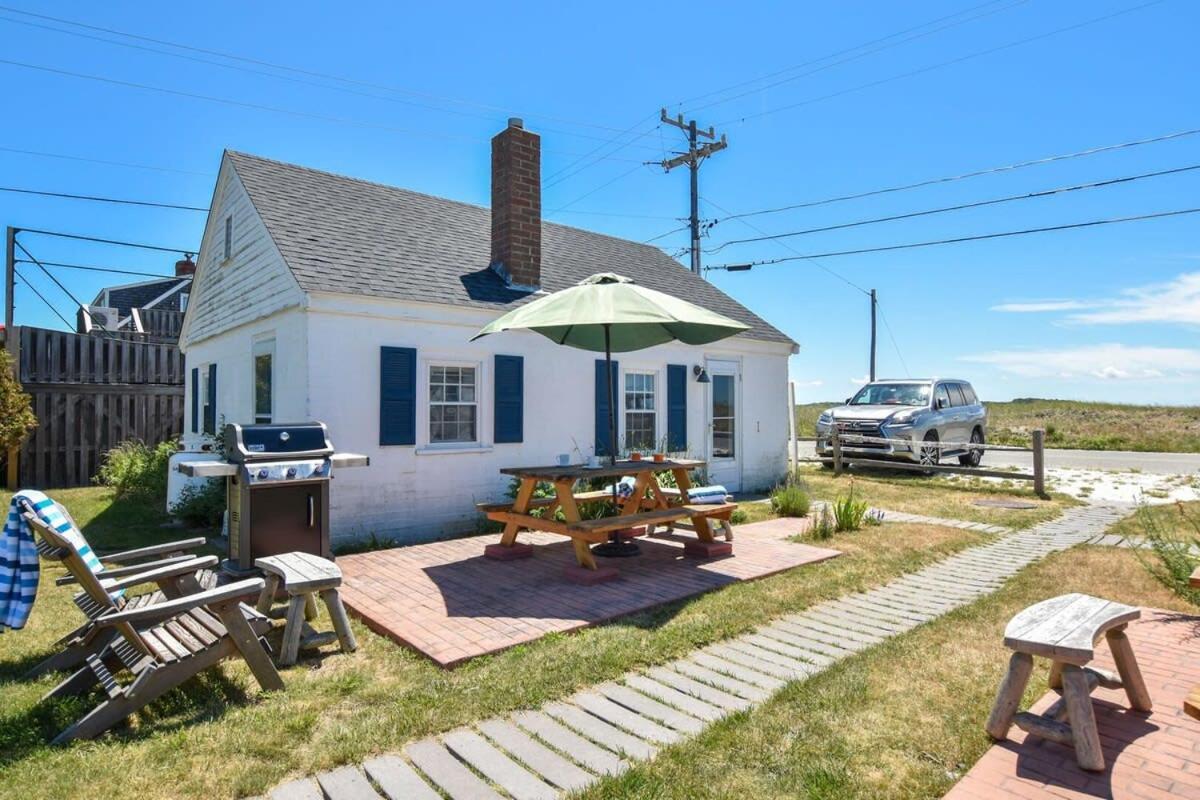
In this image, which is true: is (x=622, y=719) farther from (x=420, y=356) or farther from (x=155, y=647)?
(x=420, y=356)

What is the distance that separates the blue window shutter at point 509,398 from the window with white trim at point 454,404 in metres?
0.30

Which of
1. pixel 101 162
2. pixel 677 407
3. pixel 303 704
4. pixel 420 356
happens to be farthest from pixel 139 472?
pixel 101 162

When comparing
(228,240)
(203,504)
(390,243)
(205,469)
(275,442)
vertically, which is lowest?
(203,504)

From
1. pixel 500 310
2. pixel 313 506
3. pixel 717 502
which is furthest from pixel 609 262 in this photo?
pixel 313 506

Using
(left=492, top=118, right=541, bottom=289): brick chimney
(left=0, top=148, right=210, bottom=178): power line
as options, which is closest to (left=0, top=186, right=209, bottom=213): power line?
(left=0, top=148, right=210, bottom=178): power line

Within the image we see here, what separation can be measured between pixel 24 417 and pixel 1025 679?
1454cm

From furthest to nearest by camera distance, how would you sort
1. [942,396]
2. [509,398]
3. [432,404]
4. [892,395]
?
[892,395]
[942,396]
[509,398]
[432,404]

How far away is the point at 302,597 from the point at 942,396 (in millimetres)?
15329

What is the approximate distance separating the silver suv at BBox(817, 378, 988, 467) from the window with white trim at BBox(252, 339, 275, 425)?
11.8 metres

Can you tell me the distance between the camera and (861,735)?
3070 millimetres

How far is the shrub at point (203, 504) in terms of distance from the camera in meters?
8.71

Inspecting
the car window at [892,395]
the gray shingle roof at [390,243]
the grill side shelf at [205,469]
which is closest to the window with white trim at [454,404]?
the gray shingle roof at [390,243]

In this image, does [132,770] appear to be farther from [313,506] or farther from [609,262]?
[609,262]

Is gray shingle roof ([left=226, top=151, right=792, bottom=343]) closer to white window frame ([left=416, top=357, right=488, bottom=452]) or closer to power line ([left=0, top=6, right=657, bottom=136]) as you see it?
white window frame ([left=416, top=357, right=488, bottom=452])
